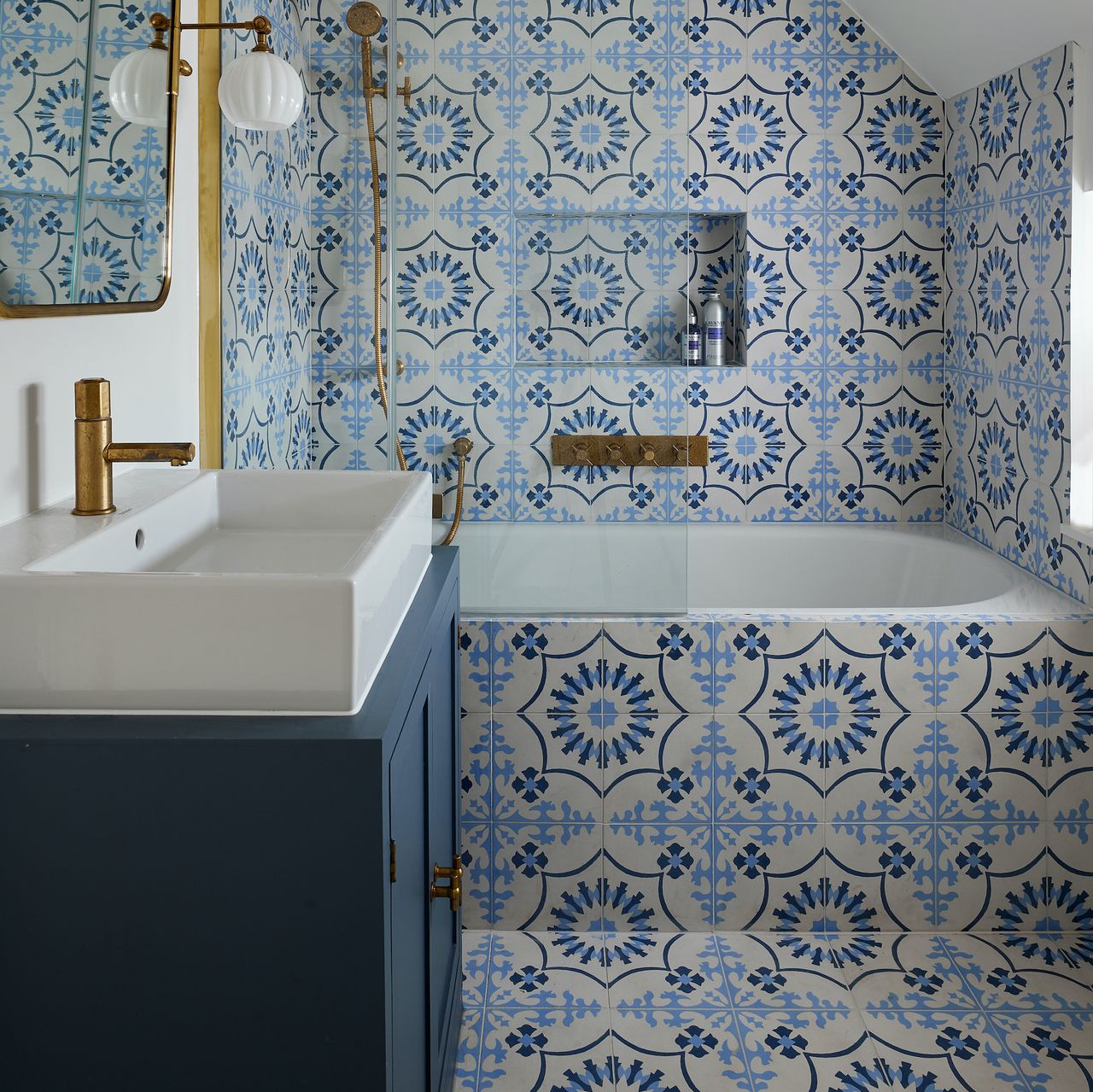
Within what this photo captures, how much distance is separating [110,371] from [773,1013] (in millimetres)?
1721

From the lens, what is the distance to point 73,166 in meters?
1.59

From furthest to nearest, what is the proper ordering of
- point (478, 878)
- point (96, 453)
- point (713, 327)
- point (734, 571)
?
point (734, 571) → point (713, 327) → point (478, 878) → point (96, 453)

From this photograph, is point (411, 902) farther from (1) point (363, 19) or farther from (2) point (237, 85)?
(1) point (363, 19)

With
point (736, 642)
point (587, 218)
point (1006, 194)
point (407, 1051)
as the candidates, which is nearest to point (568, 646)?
point (736, 642)

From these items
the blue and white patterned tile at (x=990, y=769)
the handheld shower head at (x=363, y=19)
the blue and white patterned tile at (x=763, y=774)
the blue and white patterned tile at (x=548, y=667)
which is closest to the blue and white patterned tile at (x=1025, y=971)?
the blue and white patterned tile at (x=990, y=769)

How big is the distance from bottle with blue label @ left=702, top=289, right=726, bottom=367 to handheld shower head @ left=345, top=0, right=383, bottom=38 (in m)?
1.33

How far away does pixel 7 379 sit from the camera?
149 centimetres

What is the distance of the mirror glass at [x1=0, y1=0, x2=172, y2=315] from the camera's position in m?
1.43

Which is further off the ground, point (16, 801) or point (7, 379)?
point (7, 379)

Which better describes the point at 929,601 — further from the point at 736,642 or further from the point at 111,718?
the point at 111,718

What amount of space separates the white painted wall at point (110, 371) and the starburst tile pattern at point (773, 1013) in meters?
1.30

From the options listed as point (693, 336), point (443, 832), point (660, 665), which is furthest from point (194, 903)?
point (693, 336)

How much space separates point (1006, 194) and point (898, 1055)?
7.47ft

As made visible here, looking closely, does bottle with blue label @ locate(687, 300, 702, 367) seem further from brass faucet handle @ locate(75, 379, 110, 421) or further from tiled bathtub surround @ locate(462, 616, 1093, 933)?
brass faucet handle @ locate(75, 379, 110, 421)
